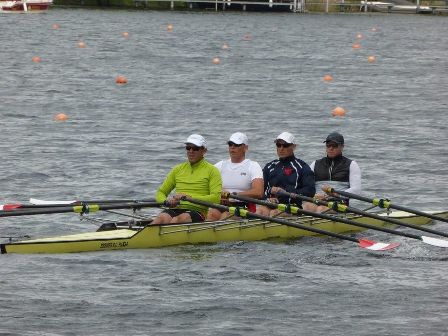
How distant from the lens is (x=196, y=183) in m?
16.5

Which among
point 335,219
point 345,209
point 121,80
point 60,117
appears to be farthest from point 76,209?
point 121,80

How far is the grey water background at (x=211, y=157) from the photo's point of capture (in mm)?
13945

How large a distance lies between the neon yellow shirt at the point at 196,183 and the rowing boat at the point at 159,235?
0.38 metres

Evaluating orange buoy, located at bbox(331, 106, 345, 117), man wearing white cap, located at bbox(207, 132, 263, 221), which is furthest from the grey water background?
man wearing white cap, located at bbox(207, 132, 263, 221)

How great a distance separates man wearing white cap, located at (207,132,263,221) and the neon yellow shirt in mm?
346

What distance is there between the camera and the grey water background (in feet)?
45.8

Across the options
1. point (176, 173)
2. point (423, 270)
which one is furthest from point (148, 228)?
point (423, 270)

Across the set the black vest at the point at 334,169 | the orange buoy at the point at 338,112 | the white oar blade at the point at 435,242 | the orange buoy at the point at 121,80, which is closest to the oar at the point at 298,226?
the white oar blade at the point at 435,242

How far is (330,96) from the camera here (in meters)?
39.0

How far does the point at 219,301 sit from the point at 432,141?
629 inches

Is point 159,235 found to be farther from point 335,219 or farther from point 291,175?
point 335,219

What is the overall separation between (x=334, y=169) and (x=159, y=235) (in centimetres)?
322

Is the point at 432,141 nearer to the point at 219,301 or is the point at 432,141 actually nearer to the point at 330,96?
the point at 330,96

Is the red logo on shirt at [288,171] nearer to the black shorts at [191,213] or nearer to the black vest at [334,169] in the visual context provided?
the black vest at [334,169]
